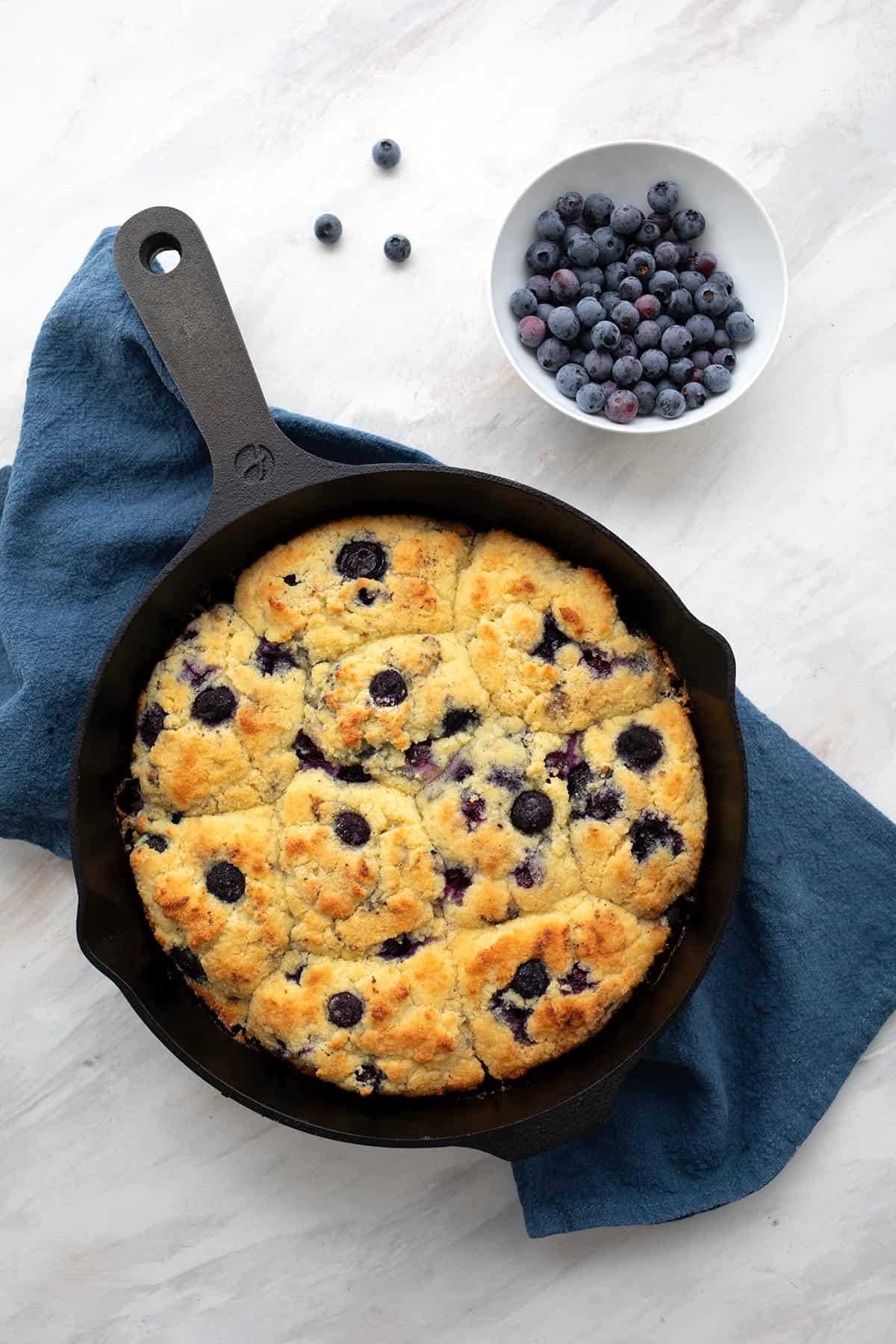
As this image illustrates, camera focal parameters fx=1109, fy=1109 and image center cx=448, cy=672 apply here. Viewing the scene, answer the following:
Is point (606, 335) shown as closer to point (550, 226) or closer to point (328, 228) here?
point (550, 226)

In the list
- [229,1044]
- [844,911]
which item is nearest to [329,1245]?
[229,1044]

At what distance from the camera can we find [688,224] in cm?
269

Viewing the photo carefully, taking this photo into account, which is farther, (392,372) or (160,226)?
(392,372)

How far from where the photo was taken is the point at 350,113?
112 inches

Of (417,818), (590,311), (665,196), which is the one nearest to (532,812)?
(417,818)

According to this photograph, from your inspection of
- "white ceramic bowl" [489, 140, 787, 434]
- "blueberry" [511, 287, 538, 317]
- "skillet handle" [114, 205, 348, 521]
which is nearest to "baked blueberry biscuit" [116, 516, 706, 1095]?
"skillet handle" [114, 205, 348, 521]

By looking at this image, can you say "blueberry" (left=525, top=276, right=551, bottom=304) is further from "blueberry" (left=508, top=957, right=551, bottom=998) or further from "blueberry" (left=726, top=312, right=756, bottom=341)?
"blueberry" (left=508, top=957, right=551, bottom=998)

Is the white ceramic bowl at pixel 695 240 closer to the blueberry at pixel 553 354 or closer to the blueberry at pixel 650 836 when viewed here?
the blueberry at pixel 553 354

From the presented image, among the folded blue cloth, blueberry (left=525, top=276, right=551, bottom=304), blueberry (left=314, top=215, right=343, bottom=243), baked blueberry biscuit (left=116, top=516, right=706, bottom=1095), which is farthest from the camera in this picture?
blueberry (left=314, top=215, right=343, bottom=243)

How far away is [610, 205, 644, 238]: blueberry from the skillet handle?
99cm

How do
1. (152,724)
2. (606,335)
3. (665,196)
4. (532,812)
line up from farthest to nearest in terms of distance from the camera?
(665,196) < (606,335) < (152,724) < (532,812)

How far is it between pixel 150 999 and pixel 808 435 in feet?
6.74

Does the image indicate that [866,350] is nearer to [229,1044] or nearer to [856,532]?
[856,532]

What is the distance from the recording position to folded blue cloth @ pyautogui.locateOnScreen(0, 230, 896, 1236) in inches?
101
